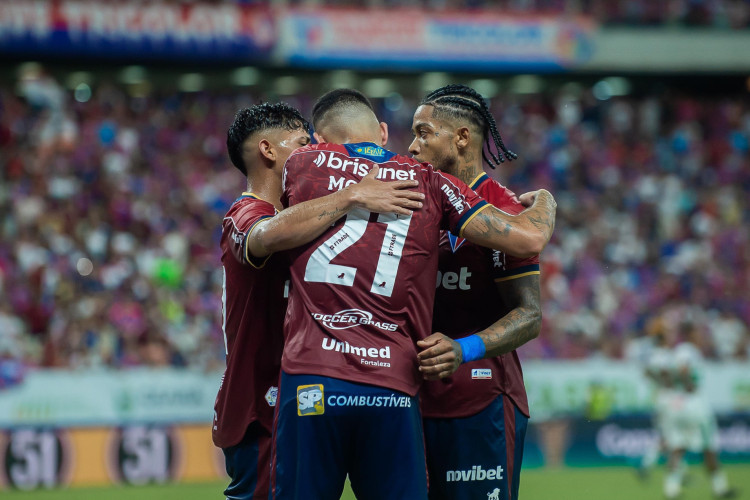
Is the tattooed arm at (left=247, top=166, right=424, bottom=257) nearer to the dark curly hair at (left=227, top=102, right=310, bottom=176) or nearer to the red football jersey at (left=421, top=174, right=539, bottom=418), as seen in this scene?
the red football jersey at (left=421, top=174, right=539, bottom=418)

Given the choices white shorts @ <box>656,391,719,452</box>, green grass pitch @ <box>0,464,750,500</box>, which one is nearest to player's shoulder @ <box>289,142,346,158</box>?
green grass pitch @ <box>0,464,750,500</box>

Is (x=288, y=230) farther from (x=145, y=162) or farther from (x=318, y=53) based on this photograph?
(x=318, y=53)

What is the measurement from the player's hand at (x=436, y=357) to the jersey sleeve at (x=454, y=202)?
1.62 feet

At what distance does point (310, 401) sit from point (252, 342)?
769mm

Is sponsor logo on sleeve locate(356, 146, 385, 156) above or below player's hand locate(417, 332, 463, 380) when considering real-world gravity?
above

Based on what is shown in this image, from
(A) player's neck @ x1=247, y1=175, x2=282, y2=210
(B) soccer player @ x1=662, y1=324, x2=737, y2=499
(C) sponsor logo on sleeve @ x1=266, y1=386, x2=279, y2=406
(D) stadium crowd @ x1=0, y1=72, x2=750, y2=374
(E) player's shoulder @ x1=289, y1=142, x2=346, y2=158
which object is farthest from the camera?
(D) stadium crowd @ x1=0, y1=72, x2=750, y2=374

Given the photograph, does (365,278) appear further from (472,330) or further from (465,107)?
(465,107)

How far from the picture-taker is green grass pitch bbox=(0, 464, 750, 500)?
448 inches

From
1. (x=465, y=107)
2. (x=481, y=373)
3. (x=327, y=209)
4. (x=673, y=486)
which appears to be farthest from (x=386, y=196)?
(x=673, y=486)

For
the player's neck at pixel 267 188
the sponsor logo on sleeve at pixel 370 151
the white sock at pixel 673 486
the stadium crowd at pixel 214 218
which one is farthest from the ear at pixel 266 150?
the white sock at pixel 673 486

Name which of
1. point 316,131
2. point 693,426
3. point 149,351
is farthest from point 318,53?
point 316,131

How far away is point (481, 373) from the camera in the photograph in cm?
446

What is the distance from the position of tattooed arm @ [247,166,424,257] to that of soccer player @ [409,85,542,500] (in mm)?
704

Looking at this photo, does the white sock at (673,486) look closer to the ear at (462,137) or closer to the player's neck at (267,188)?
the ear at (462,137)
